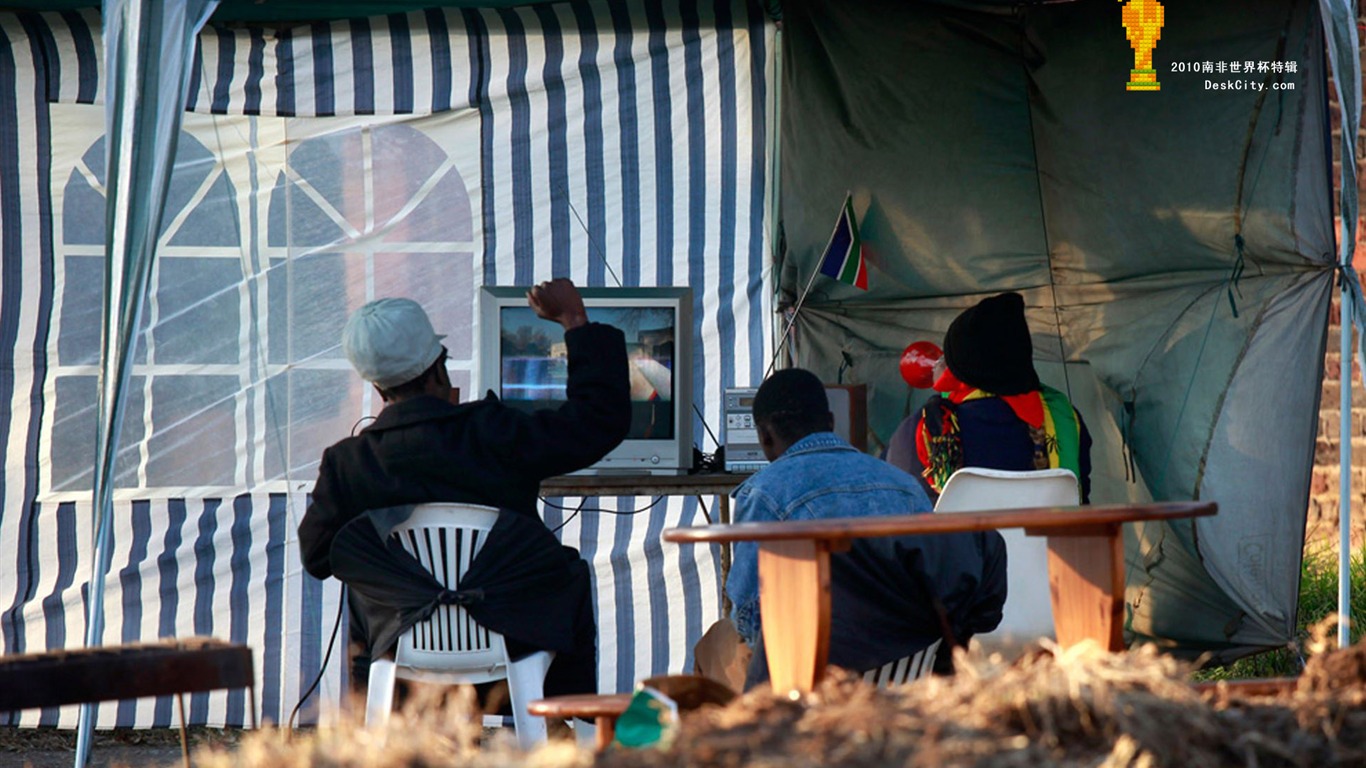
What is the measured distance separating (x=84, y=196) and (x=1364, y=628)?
15.6ft

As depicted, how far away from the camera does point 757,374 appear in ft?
18.8

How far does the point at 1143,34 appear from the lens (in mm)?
5086

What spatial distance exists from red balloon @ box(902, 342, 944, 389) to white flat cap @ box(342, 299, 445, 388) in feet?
7.49

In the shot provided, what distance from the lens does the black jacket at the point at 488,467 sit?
3.40 meters

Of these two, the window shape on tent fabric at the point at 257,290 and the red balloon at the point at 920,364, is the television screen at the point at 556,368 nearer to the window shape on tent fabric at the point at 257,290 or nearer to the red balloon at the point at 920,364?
the window shape on tent fabric at the point at 257,290

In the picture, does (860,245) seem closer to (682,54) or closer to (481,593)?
(682,54)

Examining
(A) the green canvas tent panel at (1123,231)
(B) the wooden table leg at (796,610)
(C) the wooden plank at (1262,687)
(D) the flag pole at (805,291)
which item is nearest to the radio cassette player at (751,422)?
(D) the flag pole at (805,291)

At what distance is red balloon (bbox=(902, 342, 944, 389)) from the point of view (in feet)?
17.6

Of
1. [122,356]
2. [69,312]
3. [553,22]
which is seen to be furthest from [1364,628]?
[69,312]

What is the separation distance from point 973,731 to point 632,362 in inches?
136

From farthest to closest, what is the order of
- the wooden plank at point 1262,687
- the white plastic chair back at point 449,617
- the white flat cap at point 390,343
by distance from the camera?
the white flat cap at point 390,343 < the white plastic chair back at point 449,617 < the wooden plank at point 1262,687

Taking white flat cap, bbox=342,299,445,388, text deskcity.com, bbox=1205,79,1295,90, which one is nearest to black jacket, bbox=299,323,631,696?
white flat cap, bbox=342,299,445,388

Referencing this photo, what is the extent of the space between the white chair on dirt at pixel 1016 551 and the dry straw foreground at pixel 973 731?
81.9 inches

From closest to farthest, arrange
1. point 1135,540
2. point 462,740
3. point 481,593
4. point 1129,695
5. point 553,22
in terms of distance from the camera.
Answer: point 462,740, point 1129,695, point 481,593, point 1135,540, point 553,22
